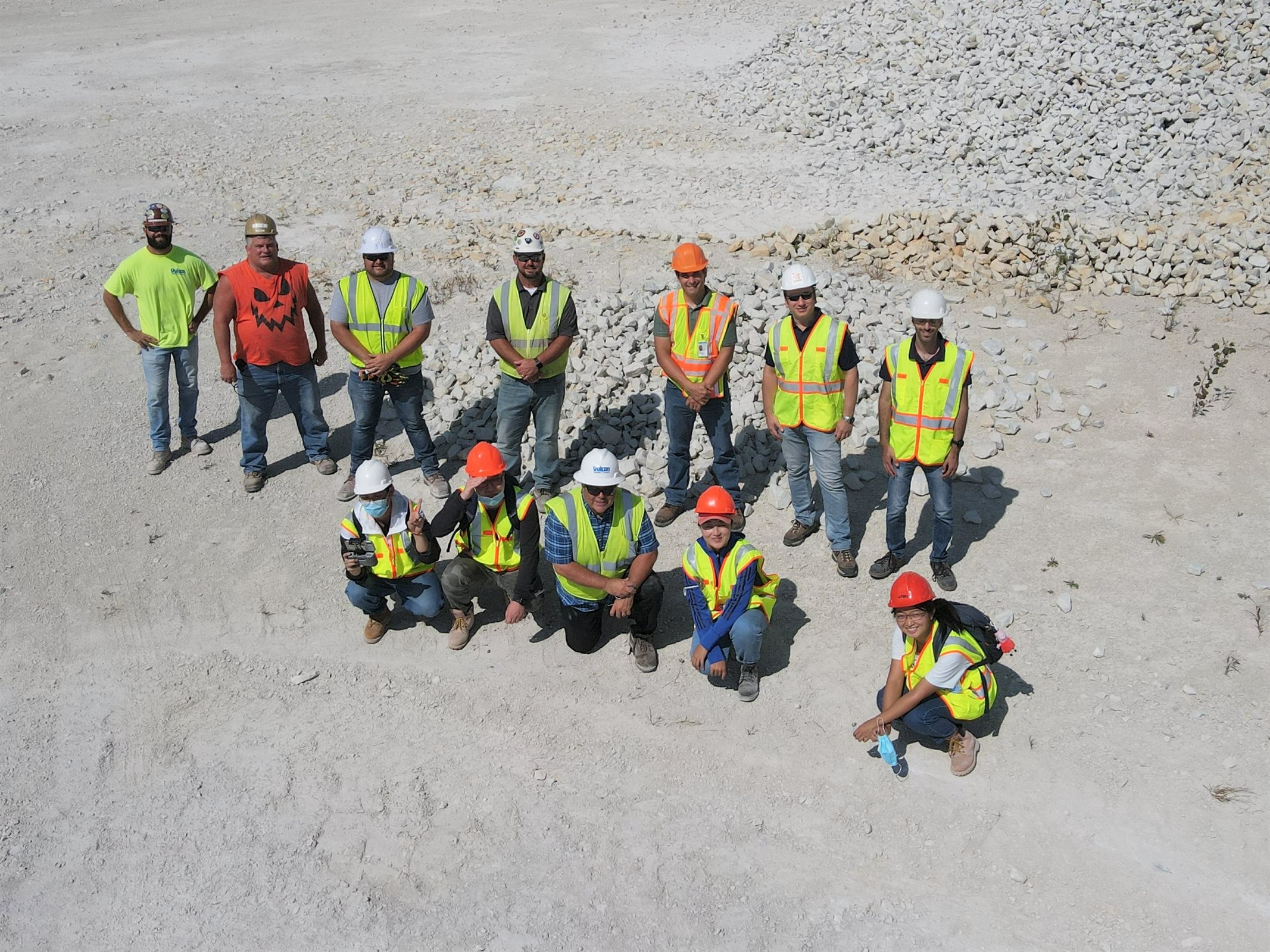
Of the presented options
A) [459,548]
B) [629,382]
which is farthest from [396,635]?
[629,382]

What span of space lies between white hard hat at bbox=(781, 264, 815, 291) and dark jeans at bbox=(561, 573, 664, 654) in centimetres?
213

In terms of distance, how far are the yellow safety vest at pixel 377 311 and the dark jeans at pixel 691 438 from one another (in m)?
2.07

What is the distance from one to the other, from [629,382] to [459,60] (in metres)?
16.7

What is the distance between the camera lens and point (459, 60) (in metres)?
23.2

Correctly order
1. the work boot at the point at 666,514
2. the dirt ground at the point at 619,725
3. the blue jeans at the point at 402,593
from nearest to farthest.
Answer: the dirt ground at the point at 619,725 < the blue jeans at the point at 402,593 < the work boot at the point at 666,514

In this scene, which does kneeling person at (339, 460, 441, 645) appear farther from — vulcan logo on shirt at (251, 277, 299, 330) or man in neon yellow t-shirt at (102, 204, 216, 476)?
man in neon yellow t-shirt at (102, 204, 216, 476)

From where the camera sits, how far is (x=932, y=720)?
5.78 m

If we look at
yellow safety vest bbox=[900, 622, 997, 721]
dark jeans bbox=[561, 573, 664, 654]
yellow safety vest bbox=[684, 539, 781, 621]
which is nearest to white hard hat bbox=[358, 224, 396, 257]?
dark jeans bbox=[561, 573, 664, 654]

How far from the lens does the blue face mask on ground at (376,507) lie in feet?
21.9

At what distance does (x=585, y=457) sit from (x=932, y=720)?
3.06 m

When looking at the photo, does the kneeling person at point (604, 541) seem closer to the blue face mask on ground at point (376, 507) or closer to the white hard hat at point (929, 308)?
the blue face mask on ground at point (376, 507)

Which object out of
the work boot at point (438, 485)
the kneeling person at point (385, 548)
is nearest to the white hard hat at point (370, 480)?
the kneeling person at point (385, 548)

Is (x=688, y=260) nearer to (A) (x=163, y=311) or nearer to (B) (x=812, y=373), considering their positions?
(B) (x=812, y=373)

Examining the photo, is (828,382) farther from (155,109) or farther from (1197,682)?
(155,109)
